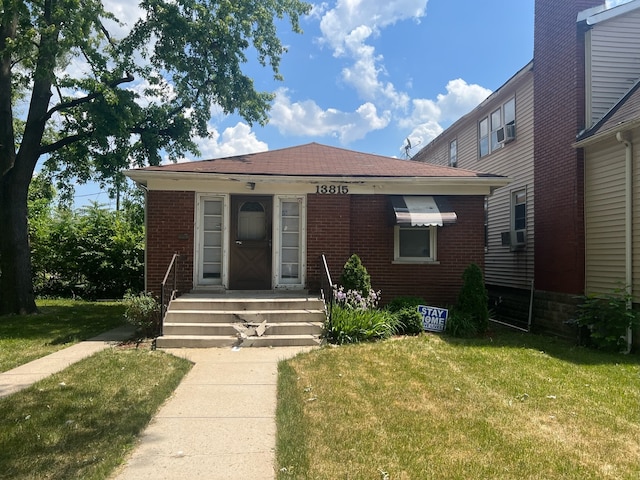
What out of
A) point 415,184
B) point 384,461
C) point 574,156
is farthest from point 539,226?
point 384,461

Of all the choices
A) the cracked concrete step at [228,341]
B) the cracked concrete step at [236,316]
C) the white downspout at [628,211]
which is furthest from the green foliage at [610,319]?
the cracked concrete step at [228,341]

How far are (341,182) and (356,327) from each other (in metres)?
3.34

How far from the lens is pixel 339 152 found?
11484 millimetres

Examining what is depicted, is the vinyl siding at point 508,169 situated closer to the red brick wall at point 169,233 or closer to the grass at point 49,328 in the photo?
the red brick wall at point 169,233

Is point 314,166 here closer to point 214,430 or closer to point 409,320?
point 409,320

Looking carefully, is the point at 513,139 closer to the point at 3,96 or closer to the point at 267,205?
the point at 267,205

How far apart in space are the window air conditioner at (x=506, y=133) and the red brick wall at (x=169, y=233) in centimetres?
883

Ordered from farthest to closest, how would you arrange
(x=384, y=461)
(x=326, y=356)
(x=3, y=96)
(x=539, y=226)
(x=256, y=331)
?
(x=3, y=96) < (x=539, y=226) < (x=256, y=331) < (x=326, y=356) < (x=384, y=461)

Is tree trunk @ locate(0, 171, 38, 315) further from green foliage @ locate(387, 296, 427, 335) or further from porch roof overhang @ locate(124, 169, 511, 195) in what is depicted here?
green foliage @ locate(387, 296, 427, 335)

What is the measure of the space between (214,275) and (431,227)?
4.92m

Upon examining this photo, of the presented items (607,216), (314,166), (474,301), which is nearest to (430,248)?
(474,301)

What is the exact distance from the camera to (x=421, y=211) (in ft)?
28.7

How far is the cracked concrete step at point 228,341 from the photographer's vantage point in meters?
6.93

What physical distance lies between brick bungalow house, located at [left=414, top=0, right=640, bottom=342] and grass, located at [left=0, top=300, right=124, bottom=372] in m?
9.78
